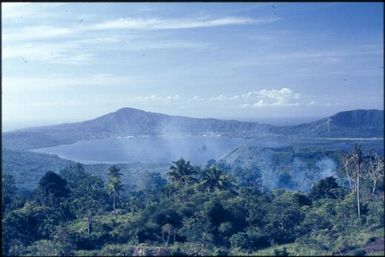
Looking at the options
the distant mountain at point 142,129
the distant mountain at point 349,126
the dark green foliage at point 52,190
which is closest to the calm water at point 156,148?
the distant mountain at point 142,129

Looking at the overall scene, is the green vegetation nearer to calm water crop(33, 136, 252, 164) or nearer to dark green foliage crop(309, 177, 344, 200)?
dark green foliage crop(309, 177, 344, 200)

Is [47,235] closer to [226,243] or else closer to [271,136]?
[226,243]

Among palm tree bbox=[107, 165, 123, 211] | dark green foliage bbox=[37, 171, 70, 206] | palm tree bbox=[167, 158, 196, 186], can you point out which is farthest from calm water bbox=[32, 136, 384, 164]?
dark green foliage bbox=[37, 171, 70, 206]

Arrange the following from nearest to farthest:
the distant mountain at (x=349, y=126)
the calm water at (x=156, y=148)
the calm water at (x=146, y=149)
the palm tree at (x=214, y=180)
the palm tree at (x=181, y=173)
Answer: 1. the palm tree at (x=214, y=180)
2. the palm tree at (x=181, y=173)
3. the distant mountain at (x=349, y=126)
4. the calm water at (x=156, y=148)
5. the calm water at (x=146, y=149)

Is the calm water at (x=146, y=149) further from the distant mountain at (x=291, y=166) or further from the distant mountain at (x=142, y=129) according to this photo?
the distant mountain at (x=291, y=166)

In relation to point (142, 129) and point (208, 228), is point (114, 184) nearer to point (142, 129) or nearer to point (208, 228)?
point (208, 228)

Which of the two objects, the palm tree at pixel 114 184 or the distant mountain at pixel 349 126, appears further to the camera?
the distant mountain at pixel 349 126
